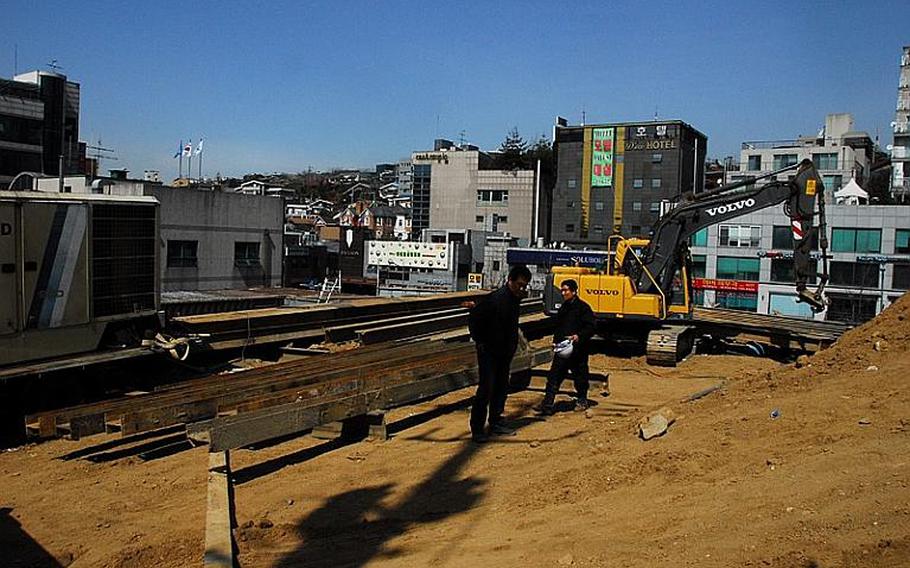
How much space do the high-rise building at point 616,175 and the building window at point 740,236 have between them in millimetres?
17801

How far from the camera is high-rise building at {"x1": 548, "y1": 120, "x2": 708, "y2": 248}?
64.3 m

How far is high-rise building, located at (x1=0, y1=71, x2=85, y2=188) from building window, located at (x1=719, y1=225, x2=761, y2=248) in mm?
40626

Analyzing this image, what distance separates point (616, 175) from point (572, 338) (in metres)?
58.8

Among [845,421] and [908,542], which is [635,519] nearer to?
[908,542]

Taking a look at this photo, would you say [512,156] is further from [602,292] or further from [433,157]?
[602,292]

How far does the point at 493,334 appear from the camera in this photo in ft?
26.1

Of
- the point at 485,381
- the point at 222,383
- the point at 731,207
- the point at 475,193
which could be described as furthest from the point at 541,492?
the point at 475,193

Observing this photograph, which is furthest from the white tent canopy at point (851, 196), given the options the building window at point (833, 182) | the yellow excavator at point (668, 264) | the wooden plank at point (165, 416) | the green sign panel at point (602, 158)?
the wooden plank at point (165, 416)

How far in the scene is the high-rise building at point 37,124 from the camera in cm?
5078

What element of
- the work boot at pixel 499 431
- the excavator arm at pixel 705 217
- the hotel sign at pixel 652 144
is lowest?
the work boot at pixel 499 431

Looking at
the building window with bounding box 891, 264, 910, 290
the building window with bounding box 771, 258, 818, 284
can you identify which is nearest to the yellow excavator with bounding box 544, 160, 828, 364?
the building window with bounding box 891, 264, 910, 290

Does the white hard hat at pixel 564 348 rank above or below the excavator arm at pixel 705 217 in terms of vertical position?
below

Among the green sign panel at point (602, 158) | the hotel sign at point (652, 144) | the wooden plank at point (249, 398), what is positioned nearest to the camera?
the wooden plank at point (249, 398)

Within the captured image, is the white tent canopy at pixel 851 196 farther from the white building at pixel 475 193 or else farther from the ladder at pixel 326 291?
the ladder at pixel 326 291
